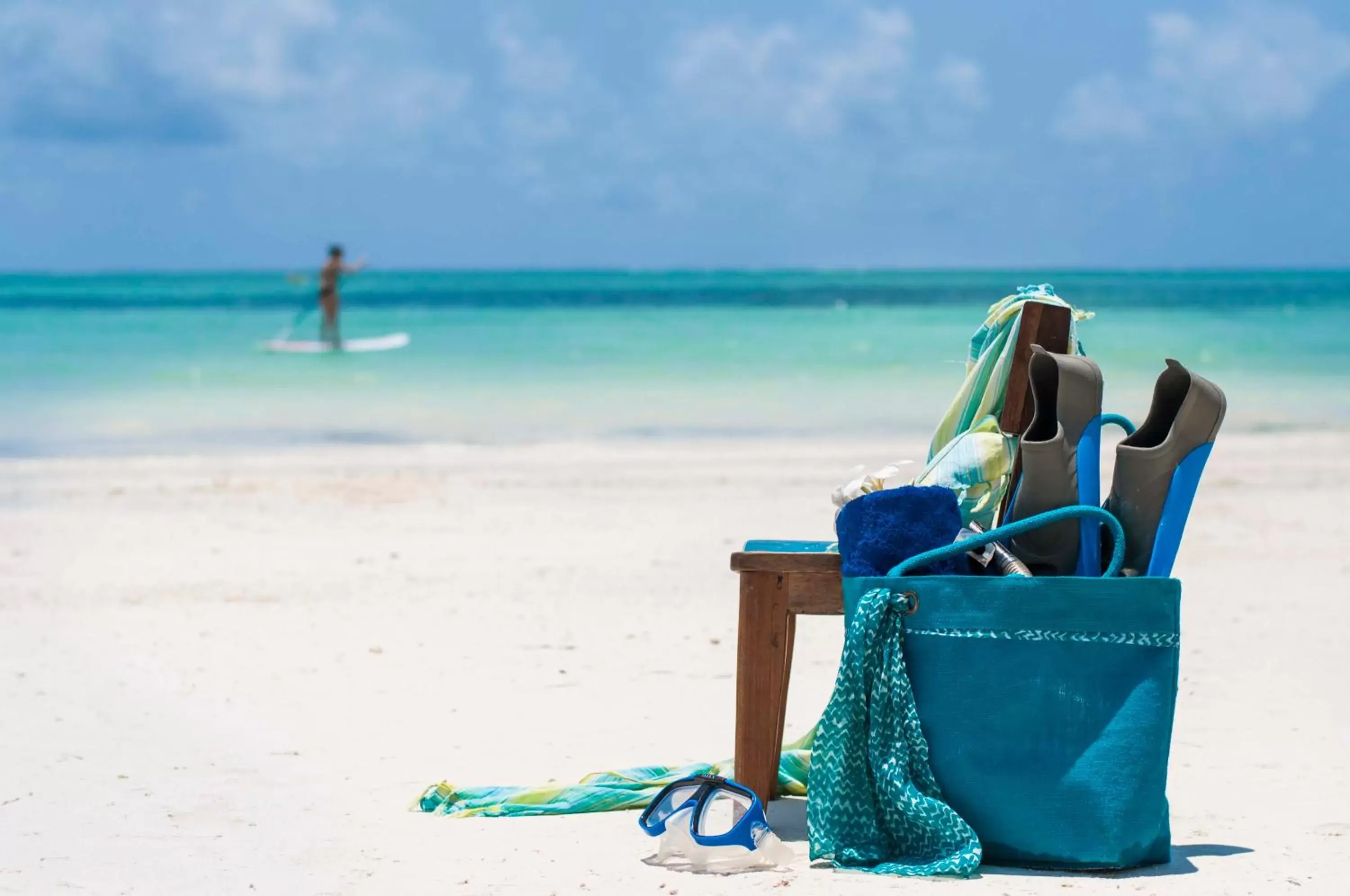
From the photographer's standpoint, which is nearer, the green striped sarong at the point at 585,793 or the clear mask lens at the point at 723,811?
the clear mask lens at the point at 723,811

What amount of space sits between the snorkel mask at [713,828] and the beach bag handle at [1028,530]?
23.2 inches

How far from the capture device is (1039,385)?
3256 mm

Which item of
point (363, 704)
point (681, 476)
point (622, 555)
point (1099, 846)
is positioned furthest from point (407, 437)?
point (1099, 846)

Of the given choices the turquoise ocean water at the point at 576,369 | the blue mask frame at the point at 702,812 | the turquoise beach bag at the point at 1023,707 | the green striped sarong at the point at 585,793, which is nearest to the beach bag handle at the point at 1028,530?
the turquoise beach bag at the point at 1023,707

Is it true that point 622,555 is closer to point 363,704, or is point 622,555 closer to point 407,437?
point 363,704

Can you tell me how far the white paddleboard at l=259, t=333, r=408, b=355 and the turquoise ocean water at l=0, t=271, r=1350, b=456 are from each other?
526 millimetres

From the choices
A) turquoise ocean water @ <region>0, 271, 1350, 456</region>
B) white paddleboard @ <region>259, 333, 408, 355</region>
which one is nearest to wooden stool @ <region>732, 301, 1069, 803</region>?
turquoise ocean water @ <region>0, 271, 1350, 456</region>

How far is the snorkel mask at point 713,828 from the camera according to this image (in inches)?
126

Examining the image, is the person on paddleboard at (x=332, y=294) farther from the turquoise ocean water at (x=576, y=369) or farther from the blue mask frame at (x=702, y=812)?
the blue mask frame at (x=702, y=812)

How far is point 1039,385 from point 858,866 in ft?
3.46

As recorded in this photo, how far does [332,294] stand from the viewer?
25.3 metres

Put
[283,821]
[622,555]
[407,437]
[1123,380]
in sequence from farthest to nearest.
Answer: [1123,380] < [407,437] < [622,555] < [283,821]

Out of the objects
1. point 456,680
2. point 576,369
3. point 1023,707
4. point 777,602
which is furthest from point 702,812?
point 576,369

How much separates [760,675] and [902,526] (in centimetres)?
49
